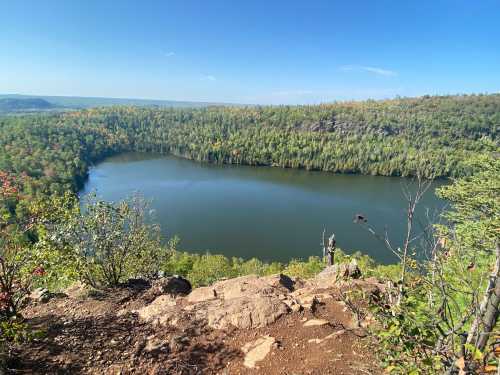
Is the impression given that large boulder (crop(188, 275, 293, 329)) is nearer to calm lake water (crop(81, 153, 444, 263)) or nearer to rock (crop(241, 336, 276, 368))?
rock (crop(241, 336, 276, 368))

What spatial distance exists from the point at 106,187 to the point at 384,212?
184ft

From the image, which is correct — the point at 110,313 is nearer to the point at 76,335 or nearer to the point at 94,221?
the point at 76,335

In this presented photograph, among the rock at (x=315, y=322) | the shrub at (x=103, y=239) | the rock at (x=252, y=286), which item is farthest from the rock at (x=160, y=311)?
the rock at (x=315, y=322)

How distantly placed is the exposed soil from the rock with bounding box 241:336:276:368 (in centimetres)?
9

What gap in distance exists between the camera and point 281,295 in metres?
8.19

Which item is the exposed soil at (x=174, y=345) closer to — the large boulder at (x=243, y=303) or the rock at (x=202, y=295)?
the large boulder at (x=243, y=303)

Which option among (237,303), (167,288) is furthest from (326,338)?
(167,288)

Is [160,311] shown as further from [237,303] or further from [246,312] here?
[246,312]

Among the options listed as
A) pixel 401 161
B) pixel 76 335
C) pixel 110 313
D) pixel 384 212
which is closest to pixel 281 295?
pixel 110 313

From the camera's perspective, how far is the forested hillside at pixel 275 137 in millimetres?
76312

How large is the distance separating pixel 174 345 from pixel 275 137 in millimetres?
109026

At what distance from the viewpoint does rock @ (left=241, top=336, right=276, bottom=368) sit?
231 inches

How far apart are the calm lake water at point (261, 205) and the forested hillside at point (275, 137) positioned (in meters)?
7.88

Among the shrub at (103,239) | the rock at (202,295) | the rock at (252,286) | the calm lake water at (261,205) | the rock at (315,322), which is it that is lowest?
the calm lake water at (261,205)
